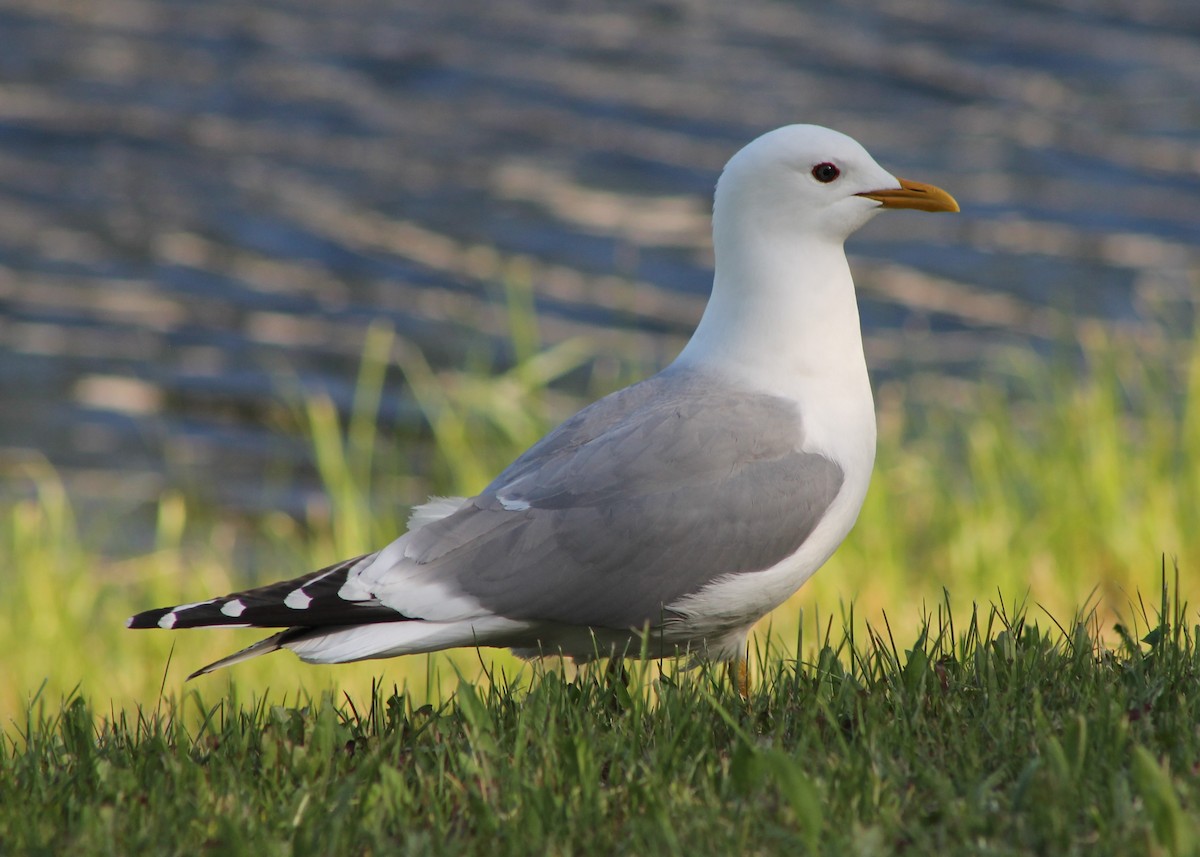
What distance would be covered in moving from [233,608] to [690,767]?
4.42 feet

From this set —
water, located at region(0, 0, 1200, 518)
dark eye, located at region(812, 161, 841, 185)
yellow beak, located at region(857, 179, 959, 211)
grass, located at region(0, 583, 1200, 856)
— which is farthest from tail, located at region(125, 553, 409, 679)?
water, located at region(0, 0, 1200, 518)

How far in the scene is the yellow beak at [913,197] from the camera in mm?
4602

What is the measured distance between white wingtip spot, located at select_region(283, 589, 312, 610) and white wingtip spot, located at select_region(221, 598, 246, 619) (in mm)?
104

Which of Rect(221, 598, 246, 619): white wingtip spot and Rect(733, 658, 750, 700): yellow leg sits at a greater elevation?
Rect(221, 598, 246, 619): white wingtip spot

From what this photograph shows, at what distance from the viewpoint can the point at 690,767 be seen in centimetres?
320

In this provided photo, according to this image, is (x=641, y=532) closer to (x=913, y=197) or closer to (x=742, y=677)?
(x=742, y=677)

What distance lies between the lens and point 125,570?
Result: 7641mm

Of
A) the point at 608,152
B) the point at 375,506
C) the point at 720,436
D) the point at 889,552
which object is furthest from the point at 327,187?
the point at 720,436

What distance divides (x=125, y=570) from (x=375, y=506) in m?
1.71

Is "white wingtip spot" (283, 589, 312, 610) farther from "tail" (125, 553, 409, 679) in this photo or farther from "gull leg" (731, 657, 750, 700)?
"gull leg" (731, 657, 750, 700)

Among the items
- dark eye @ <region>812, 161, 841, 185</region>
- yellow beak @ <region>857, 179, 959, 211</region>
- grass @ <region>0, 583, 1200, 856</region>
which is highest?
dark eye @ <region>812, 161, 841, 185</region>

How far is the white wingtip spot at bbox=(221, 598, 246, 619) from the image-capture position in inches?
156

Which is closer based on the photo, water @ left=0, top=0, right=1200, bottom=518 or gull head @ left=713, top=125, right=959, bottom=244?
gull head @ left=713, top=125, right=959, bottom=244

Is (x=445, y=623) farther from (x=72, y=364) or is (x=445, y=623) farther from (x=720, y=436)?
(x=72, y=364)
